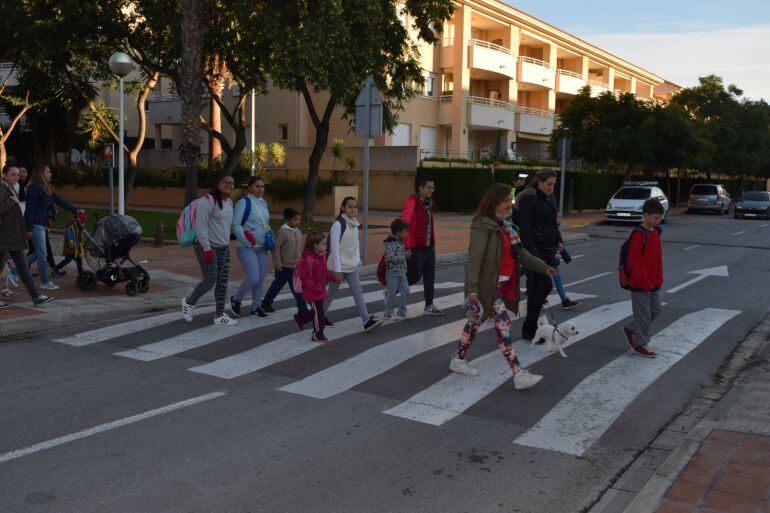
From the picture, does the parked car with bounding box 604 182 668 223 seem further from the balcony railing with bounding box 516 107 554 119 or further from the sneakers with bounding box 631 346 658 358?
the sneakers with bounding box 631 346 658 358

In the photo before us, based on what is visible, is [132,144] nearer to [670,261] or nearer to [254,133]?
[254,133]

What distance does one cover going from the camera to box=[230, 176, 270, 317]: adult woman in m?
9.11

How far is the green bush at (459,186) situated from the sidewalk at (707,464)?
24843 mm

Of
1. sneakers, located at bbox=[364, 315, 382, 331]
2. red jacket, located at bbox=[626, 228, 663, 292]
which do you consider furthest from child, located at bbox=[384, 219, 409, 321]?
red jacket, located at bbox=[626, 228, 663, 292]

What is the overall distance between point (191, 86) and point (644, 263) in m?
12.5

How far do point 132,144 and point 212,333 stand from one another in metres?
37.3

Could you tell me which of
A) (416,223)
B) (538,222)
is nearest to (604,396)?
(538,222)

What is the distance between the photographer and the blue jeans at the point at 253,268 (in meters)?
9.27

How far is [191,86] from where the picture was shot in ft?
55.5

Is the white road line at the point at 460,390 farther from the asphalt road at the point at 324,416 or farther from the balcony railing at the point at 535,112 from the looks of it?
the balcony railing at the point at 535,112

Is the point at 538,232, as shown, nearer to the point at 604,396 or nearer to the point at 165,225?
the point at 604,396

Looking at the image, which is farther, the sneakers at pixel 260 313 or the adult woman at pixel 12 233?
the sneakers at pixel 260 313

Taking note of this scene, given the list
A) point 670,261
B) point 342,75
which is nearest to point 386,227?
point 342,75

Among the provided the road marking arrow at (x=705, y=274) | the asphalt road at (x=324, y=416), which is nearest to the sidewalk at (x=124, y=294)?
the asphalt road at (x=324, y=416)
